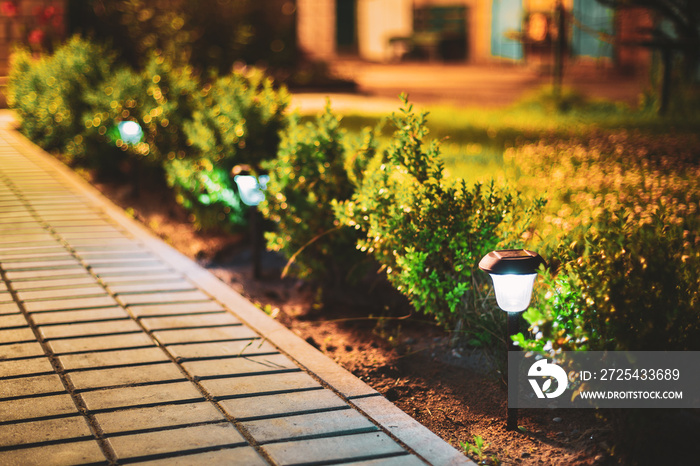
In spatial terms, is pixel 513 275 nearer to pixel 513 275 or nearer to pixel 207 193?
pixel 513 275

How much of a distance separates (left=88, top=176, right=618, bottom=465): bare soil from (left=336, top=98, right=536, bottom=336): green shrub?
0.26 metres

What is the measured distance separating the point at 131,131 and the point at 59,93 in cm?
248

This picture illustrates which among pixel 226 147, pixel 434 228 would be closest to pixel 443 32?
pixel 226 147

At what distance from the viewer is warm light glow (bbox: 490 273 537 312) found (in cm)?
329

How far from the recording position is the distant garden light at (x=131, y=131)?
7840mm

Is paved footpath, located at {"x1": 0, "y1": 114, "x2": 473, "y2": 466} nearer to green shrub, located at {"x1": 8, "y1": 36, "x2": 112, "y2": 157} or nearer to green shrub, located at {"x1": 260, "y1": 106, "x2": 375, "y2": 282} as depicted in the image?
green shrub, located at {"x1": 260, "y1": 106, "x2": 375, "y2": 282}

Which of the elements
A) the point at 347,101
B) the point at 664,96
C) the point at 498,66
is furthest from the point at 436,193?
the point at 498,66

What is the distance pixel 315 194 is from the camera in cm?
525

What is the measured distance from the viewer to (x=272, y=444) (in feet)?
10.1

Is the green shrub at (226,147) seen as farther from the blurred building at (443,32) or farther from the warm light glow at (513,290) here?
the blurred building at (443,32)

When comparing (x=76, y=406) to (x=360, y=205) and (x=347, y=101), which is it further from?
(x=347, y=101)

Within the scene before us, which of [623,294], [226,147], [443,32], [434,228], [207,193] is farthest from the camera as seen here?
[443,32]

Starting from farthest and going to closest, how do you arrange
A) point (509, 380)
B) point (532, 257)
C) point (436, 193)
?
point (436, 193)
point (509, 380)
point (532, 257)

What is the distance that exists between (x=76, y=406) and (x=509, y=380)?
1.99 metres
